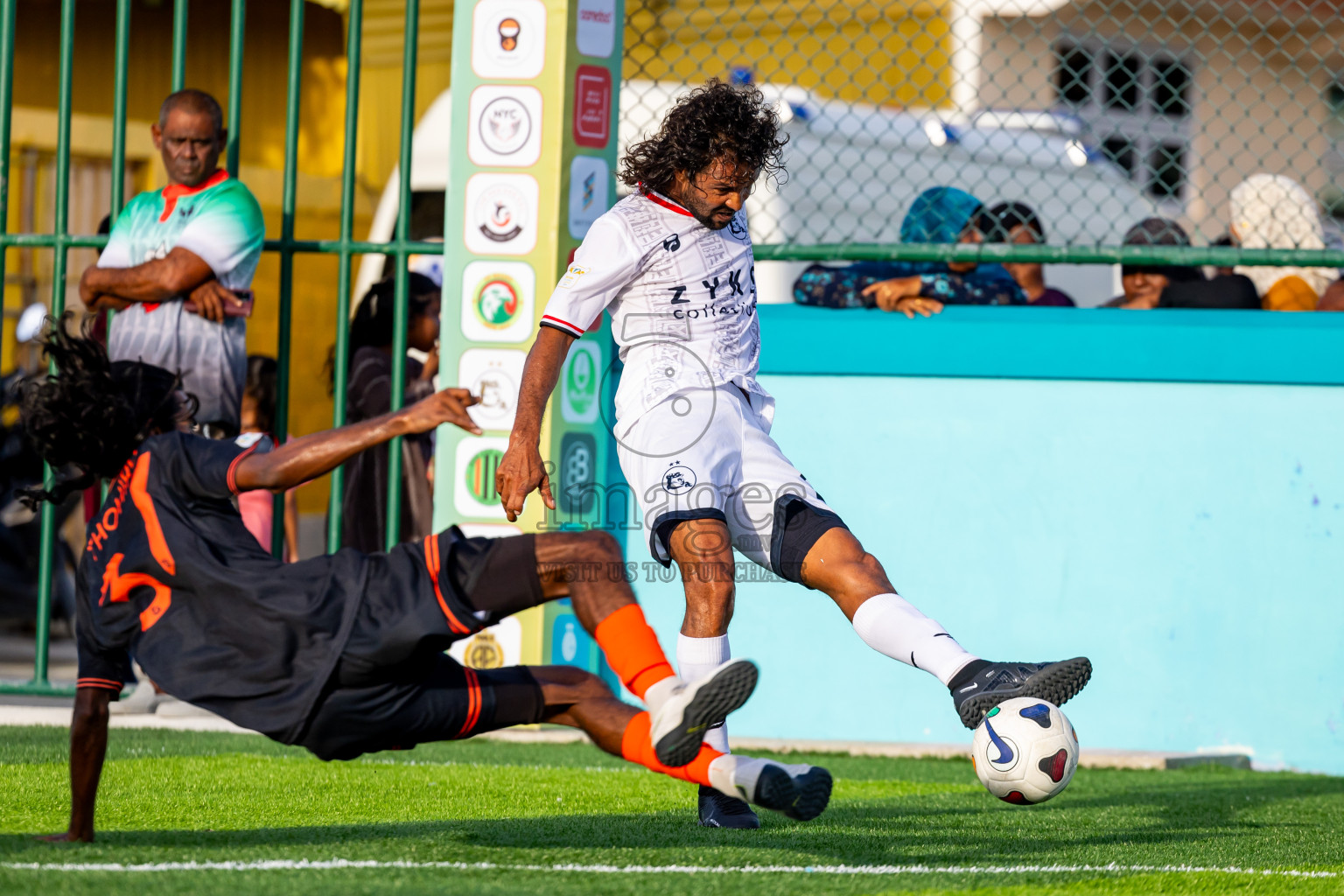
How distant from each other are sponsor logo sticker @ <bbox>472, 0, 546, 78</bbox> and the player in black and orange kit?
3.14m

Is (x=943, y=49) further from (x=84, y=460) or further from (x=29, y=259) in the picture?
(x=84, y=460)

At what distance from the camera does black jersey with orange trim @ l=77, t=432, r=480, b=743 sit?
12.0 feet

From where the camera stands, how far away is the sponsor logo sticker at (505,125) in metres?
6.60

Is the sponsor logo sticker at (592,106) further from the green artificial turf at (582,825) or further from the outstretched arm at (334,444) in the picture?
the outstretched arm at (334,444)

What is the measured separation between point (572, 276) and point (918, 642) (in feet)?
4.39

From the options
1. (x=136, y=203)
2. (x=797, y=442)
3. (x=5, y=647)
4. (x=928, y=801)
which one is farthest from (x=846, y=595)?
(x=5, y=647)

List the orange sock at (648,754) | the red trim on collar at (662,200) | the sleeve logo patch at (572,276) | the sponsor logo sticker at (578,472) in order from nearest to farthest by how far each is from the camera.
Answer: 1. the orange sock at (648,754)
2. the sleeve logo patch at (572,276)
3. the red trim on collar at (662,200)
4. the sponsor logo sticker at (578,472)

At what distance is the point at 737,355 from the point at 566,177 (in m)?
2.29

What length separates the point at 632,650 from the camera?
3.61m

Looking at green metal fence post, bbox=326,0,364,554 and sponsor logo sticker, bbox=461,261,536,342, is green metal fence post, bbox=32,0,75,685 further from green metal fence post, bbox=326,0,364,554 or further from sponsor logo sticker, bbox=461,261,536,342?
sponsor logo sticker, bbox=461,261,536,342

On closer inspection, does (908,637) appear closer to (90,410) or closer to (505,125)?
(90,410)

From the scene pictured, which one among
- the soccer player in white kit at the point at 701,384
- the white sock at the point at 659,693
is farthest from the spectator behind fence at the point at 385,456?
the white sock at the point at 659,693

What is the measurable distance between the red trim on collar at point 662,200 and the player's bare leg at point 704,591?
0.89m

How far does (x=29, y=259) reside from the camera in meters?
13.0
